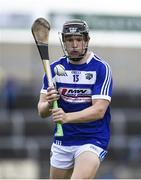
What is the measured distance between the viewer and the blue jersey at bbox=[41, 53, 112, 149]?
9.02m

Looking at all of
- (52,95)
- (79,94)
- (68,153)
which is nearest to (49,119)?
(68,153)

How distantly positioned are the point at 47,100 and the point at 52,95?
12cm

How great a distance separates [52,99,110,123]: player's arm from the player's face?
1.60ft

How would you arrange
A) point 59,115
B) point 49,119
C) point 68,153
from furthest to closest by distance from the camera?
1. point 49,119
2. point 68,153
3. point 59,115

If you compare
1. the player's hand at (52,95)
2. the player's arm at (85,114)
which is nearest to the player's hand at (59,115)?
the player's arm at (85,114)

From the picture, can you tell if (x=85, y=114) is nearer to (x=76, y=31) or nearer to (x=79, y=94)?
(x=79, y=94)

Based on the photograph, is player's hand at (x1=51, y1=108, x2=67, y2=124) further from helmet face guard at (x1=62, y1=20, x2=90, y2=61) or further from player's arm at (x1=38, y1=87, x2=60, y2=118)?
helmet face guard at (x1=62, y1=20, x2=90, y2=61)

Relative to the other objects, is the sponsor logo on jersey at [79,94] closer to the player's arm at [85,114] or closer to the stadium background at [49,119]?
the player's arm at [85,114]

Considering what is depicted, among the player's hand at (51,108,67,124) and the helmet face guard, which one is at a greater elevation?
the helmet face guard

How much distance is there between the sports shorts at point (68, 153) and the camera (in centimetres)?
902

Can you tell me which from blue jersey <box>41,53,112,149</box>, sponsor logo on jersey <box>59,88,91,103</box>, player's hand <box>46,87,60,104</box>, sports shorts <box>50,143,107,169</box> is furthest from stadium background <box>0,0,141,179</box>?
player's hand <box>46,87,60,104</box>

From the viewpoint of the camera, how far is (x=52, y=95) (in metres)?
8.77

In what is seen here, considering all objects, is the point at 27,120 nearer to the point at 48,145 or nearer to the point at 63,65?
the point at 48,145

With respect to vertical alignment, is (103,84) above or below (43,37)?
below
